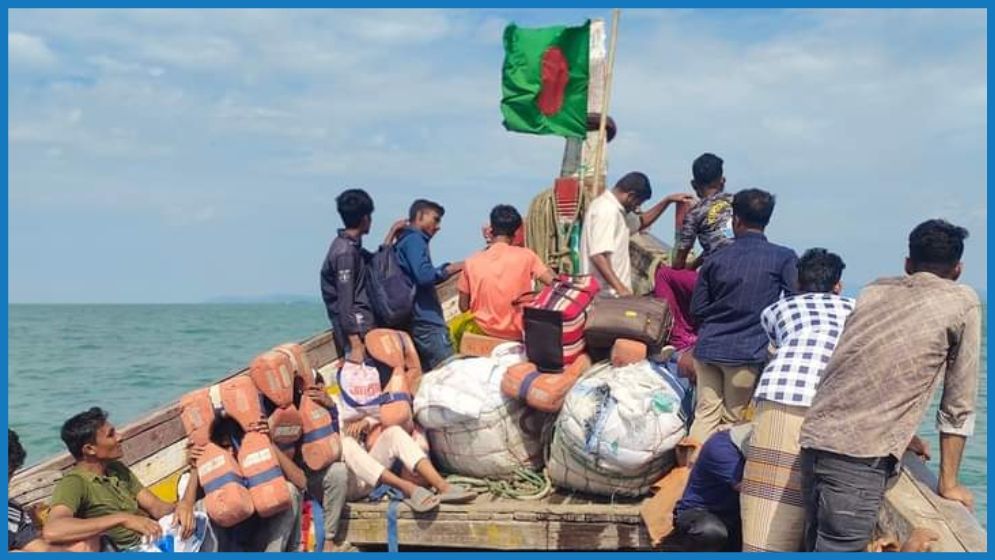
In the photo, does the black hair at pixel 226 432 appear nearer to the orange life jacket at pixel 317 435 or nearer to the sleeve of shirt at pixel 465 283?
the orange life jacket at pixel 317 435

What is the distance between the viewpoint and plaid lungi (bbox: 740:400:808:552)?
3.87 meters

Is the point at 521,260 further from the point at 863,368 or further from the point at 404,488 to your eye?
the point at 863,368

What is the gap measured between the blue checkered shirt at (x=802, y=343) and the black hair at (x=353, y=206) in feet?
8.95

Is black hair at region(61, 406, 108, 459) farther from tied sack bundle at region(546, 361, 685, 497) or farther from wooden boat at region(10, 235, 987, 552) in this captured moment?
tied sack bundle at region(546, 361, 685, 497)

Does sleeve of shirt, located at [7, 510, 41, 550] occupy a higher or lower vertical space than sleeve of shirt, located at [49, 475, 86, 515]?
lower

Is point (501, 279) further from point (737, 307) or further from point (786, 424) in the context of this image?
point (786, 424)

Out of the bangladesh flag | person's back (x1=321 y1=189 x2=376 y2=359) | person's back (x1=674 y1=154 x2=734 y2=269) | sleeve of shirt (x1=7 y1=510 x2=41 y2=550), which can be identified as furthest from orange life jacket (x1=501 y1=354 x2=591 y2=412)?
the bangladesh flag

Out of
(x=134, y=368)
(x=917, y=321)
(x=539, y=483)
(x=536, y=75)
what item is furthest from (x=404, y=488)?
(x=134, y=368)

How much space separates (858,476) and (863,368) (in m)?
0.38

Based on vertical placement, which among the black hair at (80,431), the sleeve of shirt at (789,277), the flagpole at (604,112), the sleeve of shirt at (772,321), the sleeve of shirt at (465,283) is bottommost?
the black hair at (80,431)

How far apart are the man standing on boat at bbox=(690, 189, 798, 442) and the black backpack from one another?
182 centimetres

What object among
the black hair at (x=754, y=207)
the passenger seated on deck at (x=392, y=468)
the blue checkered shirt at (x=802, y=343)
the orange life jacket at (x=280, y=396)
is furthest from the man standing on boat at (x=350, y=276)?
Answer: the blue checkered shirt at (x=802, y=343)

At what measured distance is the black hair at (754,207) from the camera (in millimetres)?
4965

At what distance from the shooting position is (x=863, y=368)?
3477mm
